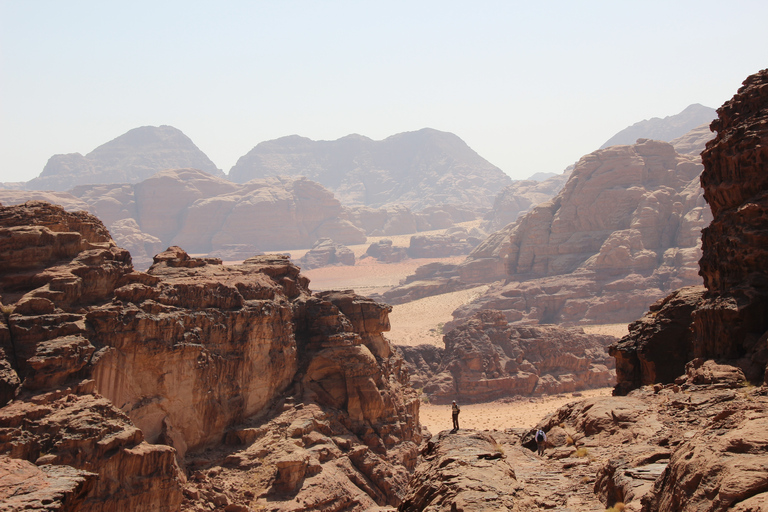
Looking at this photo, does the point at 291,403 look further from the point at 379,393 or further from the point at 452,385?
the point at 452,385

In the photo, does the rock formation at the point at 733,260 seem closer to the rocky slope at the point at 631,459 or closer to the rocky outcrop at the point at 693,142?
the rocky slope at the point at 631,459

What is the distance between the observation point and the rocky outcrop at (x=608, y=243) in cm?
6197

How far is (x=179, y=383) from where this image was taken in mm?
21219

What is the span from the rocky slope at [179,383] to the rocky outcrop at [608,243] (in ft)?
127

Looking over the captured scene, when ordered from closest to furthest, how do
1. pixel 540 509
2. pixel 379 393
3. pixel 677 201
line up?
1. pixel 540 509
2. pixel 379 393
3. pixel 677 201

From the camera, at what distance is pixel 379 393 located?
26.4 metres

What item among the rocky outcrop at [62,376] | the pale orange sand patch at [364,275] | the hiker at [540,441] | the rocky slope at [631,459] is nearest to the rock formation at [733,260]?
the rocky slope at [631,459]

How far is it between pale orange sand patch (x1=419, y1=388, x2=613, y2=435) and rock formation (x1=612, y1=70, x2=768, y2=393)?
1865 centimetres

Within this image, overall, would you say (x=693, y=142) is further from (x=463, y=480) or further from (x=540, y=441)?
(x=463, y=480)

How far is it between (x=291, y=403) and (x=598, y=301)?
145 ft

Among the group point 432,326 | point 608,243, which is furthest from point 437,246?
point 608,243

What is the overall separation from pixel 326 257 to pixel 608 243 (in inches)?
2670

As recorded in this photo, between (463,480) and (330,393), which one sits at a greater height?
(463,480)

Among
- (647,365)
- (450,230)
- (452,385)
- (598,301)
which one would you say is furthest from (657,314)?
(450,230)
